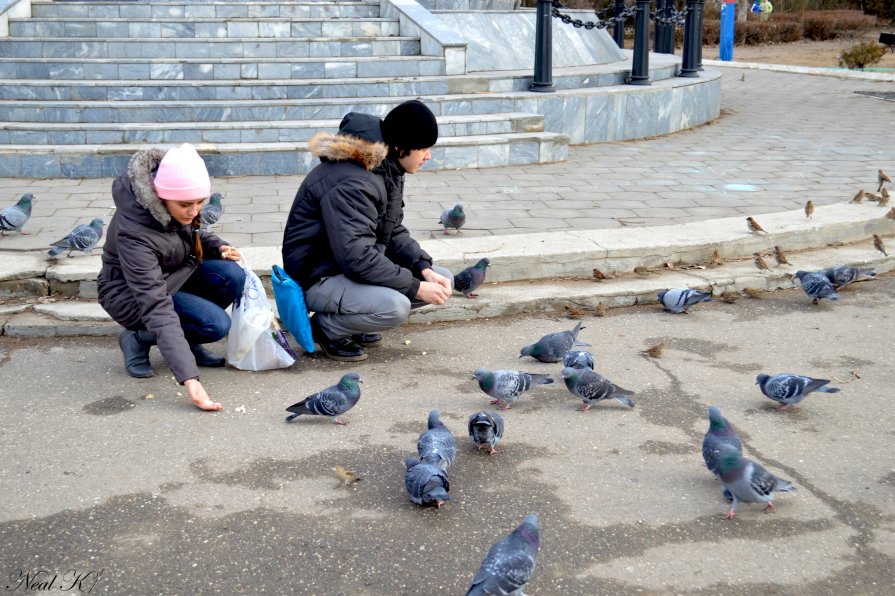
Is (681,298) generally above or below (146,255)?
below

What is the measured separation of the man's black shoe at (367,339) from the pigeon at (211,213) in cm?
199

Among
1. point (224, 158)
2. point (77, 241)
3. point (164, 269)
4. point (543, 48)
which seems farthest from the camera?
point (543, 48)

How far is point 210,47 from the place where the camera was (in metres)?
11.4

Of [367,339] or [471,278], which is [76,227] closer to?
[367,339]

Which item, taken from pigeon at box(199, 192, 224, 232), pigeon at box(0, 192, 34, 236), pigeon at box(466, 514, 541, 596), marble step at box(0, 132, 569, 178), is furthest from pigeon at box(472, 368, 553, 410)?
marble step at box(0, 132, 569, 178)

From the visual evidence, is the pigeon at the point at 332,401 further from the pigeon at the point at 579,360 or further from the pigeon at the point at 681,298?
the pigeon at the point at 681,298

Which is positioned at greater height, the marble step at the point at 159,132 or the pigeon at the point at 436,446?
the marble step at the point at 159,132

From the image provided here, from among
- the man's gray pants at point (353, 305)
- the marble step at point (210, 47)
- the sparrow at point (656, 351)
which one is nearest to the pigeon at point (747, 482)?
the sparrow at point (656, 351)

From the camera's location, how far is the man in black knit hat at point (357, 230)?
16.1 feet

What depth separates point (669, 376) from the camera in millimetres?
5117

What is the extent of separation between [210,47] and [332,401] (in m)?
8.23

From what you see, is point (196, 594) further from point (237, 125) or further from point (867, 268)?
point (237, 125)

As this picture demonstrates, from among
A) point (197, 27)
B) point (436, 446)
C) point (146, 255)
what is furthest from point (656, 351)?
point (197, 27)

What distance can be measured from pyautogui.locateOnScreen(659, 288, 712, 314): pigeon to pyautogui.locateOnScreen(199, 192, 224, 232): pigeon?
10.9 feet
